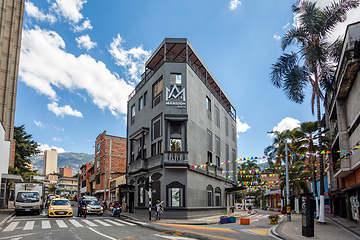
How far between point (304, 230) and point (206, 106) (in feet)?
65.7

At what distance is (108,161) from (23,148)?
65.6 feet

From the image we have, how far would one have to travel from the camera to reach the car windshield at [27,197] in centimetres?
2502

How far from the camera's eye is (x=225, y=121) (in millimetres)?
40375

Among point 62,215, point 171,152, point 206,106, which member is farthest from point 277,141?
point 62,215

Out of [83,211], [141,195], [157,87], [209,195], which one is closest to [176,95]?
[157,87]

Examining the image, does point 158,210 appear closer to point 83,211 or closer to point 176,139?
point 83,211

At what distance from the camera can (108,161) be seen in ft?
173

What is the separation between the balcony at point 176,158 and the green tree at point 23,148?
43.5m

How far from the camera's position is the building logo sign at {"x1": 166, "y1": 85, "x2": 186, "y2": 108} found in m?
27.9

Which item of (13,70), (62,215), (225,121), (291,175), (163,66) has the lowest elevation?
(62,215)

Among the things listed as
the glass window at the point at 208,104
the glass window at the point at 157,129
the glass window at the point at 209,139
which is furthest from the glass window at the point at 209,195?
the glass window at the point at 208,104

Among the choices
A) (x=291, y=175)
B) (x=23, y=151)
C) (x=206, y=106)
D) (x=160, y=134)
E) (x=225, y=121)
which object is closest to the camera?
(x=160, y=134)

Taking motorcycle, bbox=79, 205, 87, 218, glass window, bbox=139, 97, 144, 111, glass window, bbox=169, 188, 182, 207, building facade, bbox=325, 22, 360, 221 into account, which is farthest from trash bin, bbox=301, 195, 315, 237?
glass window, bbox=139, 97, 144, 111

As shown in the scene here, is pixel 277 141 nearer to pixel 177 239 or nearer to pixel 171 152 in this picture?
pixel 171 152
